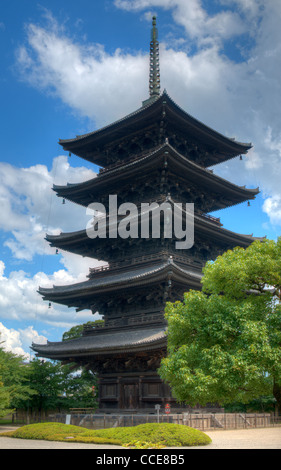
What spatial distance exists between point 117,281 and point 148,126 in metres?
13.0

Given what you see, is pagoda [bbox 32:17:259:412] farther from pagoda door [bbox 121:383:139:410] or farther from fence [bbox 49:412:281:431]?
fence [bbox 49:412:281:431]

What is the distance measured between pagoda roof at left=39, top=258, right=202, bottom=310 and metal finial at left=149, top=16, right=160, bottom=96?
16961 mm

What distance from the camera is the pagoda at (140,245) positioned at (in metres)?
29.6

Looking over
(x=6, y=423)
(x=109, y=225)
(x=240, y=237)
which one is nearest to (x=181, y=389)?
(x=109, y=225)

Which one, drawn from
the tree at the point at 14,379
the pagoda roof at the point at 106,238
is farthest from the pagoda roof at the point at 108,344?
the pagoda roof at the point at 106,238

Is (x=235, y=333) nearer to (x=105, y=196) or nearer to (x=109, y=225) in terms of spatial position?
(x=109, y=225)

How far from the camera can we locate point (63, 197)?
39.9 meters

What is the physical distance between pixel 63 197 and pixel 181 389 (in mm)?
23395

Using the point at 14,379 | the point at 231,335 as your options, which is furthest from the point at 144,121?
the point at 14,379

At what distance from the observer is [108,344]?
97.9ft

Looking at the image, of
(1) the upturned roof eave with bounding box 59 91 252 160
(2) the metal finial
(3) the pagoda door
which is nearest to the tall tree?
(3) the pagoda door

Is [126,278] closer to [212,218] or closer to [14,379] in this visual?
[212,218]

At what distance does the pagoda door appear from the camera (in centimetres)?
2958
